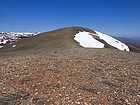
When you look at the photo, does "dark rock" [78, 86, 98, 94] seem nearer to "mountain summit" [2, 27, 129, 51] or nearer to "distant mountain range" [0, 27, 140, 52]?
"distant mountain range" [0, 27, 140, 52]

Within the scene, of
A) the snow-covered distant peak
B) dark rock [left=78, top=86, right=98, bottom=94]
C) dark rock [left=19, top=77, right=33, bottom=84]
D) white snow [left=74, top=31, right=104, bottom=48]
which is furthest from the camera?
the snow-covered distant peak

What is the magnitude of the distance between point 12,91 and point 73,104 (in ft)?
13.8

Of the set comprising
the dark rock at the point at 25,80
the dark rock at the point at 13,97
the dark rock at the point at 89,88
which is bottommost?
the dark rock at the point at 89,88

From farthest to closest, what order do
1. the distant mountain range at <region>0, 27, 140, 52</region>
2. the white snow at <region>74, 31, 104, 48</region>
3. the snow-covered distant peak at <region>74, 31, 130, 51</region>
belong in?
the snow-covered distant peak at <region>74, 31, 130, 51</region> < the white snow at <region>74, 31, 104, 48</region> < the distant mountain range at <region>0, 27, 140, 52</region>

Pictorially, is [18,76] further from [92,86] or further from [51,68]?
[92,86]

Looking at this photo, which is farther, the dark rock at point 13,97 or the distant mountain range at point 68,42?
the distant mountain range at point 68,42

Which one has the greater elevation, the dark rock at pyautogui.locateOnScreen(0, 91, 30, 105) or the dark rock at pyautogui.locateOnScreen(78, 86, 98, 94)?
the dark rock at pyautogui.locateOnScreen(0, 91, 30, 105)

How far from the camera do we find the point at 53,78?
44.8 ft

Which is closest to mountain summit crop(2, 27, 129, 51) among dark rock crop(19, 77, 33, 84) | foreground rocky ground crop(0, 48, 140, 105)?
foreground rocky ground crop(0, 48, 140, 105)

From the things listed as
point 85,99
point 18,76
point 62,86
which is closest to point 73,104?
point 85,99

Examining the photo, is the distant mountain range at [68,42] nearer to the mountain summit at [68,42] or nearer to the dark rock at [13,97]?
the mountain summit at [68,42]

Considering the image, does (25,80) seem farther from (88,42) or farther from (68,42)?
(88,42)

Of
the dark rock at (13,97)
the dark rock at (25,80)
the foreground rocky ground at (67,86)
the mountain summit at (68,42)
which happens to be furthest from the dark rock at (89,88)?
the mountain summit at (68,42)

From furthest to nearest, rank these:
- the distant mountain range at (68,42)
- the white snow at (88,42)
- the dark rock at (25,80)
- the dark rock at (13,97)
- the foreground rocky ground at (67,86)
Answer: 1. the white snow at (88,42)
2. the distant mountain range at (68,42)
3. the dark rock at (25,80)
4. the foreground rocky ground at (67,86)
5. the dark rock at (13,97)
